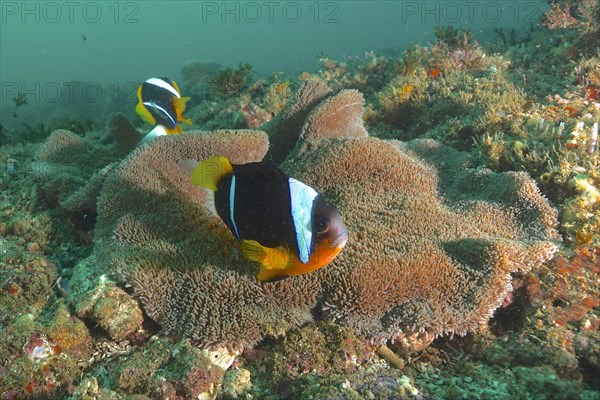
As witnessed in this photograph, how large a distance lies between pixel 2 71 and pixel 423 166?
60.4 m

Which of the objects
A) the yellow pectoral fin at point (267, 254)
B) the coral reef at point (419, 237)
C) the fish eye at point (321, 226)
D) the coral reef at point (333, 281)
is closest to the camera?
the fish eye at point (321, 226)

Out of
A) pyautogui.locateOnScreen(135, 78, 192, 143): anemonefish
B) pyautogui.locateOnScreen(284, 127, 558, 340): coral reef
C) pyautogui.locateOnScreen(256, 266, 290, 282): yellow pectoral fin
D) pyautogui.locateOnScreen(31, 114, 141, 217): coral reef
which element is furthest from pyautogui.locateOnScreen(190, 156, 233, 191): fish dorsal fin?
pyautogui.locateOnScreen(135, 78, 192, 143): anemonefish

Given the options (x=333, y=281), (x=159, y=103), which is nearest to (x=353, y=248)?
(x=333, y=281)

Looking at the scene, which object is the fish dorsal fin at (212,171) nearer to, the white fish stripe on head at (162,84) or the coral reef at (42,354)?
the coral reef at (42,354)

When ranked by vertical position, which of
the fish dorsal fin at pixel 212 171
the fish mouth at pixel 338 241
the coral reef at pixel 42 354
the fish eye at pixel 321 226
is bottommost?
the coral reef at pixel 42 354

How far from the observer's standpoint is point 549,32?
816cm

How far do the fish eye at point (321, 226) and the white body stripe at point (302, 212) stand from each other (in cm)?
3

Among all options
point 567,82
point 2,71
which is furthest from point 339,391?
point 2,71

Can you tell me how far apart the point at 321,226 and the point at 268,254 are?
347mm

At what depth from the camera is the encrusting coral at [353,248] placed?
8.44ft

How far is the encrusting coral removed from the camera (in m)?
2.57

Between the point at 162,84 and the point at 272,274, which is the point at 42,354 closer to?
the point at 272,274

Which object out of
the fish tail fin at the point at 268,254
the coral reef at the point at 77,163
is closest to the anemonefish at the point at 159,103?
the coral reef at the point at 77,163

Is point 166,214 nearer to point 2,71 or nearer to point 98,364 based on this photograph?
point 98,364
